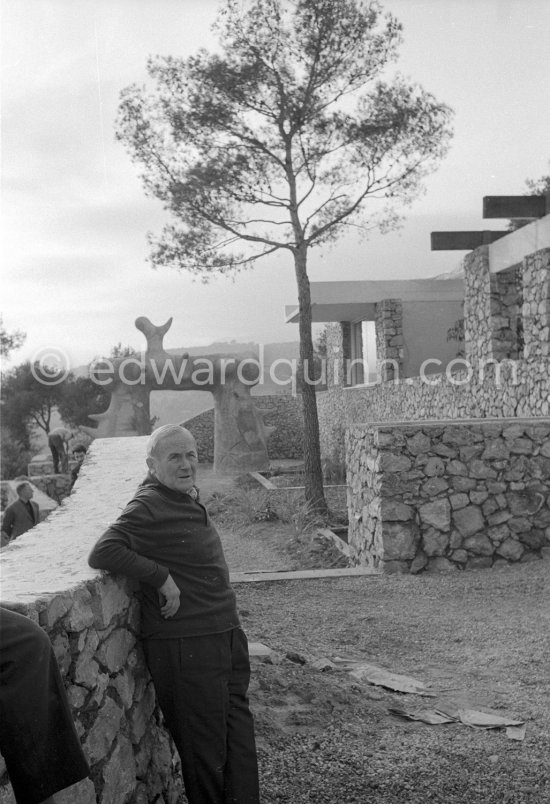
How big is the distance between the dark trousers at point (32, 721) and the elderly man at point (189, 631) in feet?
2.87

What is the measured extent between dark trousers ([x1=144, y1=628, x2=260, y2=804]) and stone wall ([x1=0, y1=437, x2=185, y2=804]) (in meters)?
0.14

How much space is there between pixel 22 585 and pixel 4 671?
2.54 ft

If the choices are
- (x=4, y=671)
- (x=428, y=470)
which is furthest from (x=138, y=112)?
(x=4, y=671)

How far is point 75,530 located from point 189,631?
Answer: 1162 millimetres

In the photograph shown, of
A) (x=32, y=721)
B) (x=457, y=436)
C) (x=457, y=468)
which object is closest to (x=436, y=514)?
(x=457, y=468)

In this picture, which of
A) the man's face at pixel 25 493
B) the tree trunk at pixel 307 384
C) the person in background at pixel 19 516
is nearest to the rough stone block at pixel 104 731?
the person in background at pixel 19 516

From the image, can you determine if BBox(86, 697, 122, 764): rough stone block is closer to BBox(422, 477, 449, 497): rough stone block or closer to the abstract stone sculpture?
BBox(422, 477, 449, 497): rough stone block

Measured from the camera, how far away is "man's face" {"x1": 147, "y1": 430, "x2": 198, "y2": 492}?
125 inches

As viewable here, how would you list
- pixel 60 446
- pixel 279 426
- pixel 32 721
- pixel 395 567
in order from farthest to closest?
pixel 279 426, pixel 60 446, pixel 395 567, pixel 32 721

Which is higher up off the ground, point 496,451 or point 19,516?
point 496,451

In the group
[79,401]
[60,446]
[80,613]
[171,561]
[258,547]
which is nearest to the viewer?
[80,613]

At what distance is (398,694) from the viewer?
15.7ft

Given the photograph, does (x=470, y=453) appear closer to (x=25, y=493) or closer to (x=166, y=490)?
(x=25, y=493)

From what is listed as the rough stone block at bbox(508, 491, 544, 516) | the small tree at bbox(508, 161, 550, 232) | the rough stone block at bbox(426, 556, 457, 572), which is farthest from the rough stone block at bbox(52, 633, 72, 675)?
the small tree at bbox(508, 161, 550, 232)
